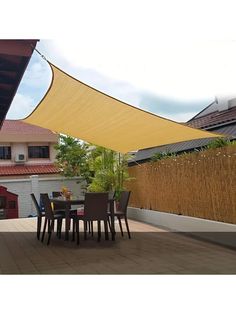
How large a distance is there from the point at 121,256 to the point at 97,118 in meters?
2.77

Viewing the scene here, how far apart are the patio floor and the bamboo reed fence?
2.54 ft

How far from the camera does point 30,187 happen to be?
17.9m

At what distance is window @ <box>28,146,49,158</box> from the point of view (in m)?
23.4

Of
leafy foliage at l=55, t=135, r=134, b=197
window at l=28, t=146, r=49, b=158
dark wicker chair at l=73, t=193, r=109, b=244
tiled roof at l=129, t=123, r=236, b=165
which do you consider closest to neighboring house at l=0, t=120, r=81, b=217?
window at l=28, t=146, r=49, b=158

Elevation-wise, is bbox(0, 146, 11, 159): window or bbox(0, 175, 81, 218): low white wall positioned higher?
bbox(0, 146, 11, 159): window

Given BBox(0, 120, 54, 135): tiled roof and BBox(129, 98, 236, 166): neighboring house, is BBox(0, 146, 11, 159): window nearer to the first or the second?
BBox(0, 120, 54, 135): tiled roof

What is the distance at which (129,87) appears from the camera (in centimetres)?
857

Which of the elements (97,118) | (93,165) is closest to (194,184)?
(97,118)

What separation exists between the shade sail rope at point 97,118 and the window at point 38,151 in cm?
1398

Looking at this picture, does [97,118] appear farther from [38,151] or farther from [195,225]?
[38,151]

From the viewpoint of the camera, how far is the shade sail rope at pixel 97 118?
6.25 metres

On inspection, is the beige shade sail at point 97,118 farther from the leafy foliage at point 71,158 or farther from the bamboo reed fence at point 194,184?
the leafy foliage at point 71,158

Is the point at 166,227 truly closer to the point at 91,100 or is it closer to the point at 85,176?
the point at 91,100
